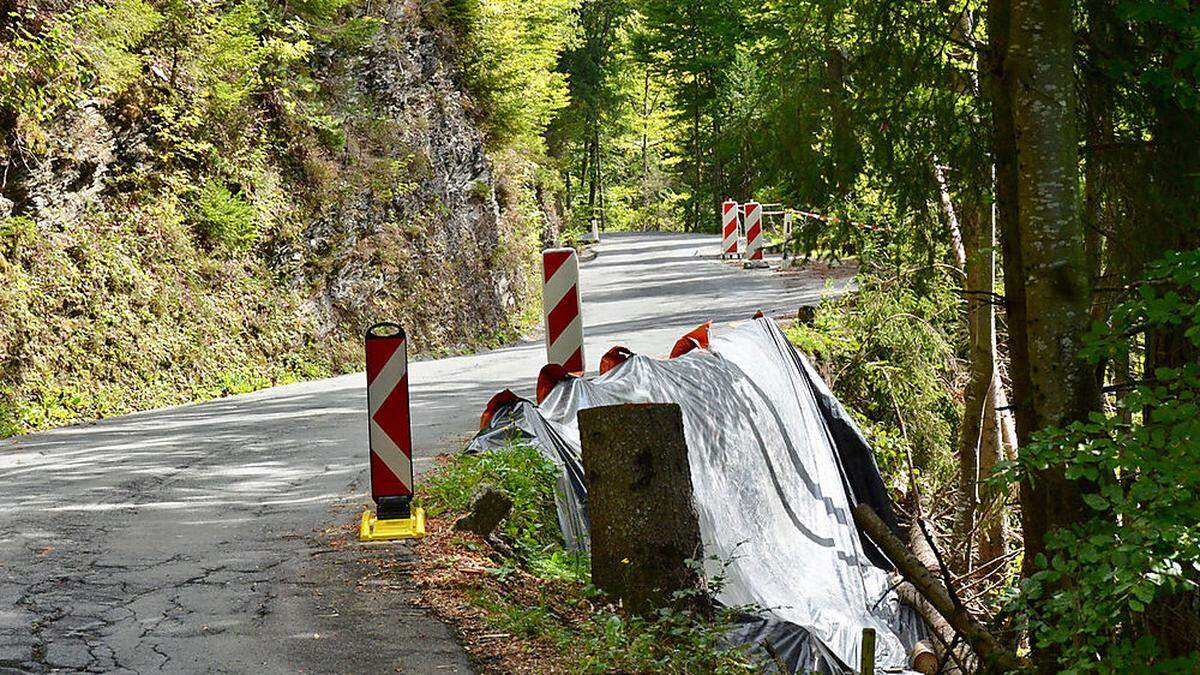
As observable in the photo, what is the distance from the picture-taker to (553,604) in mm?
6617

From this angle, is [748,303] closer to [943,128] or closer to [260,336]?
[260,336]

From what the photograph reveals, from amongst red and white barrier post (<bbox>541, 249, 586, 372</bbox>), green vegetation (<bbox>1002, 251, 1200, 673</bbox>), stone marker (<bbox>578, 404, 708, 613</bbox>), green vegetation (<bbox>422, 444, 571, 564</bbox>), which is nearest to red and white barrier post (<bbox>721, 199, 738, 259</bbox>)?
red and white barrier post (<bbox>541, 249, 586, 372</bbox>)

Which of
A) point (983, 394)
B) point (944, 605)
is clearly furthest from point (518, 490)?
point (983, 394)

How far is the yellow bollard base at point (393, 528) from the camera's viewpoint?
7699mm

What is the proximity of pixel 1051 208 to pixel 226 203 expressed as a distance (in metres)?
15.3

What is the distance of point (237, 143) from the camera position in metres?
20.2

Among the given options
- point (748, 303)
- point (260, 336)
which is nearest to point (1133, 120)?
point (260, 336)

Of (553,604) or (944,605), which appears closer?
(553,604)

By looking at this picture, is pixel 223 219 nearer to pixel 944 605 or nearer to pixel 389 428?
pixel 389 428

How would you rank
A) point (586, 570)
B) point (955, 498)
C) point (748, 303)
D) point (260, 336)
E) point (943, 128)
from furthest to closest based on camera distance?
point (748, 303)
point (260, 336)
point (955, 498)
point (943, 128)
point (586, 570)

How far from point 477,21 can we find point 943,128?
872 inches

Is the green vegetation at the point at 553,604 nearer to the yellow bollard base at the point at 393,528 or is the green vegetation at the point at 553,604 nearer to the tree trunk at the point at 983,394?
the yellow bollard base at the point at 393,528

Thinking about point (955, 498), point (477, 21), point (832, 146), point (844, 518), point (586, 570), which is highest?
point (477, 21)

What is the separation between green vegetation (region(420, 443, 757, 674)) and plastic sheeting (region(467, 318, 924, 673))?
0.23 metres
